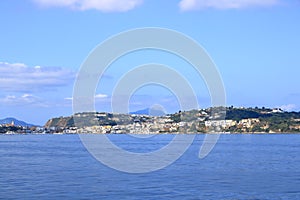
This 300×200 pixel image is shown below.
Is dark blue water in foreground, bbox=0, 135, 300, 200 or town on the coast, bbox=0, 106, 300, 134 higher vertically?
town on the coast, bbox=0, 106, 300, 134

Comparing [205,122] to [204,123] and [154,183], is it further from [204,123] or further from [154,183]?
[154,183]

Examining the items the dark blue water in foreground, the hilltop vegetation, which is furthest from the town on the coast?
the dark blue water in foreground

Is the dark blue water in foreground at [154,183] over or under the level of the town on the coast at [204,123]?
under

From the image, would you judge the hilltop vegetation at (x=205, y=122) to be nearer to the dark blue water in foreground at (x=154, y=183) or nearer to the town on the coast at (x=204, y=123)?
the town on the coast at (x=204, y=123)

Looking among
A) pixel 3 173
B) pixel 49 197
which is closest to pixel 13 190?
pixel 49 197

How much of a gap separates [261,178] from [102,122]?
406 ft

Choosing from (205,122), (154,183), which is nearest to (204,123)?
(205,122)

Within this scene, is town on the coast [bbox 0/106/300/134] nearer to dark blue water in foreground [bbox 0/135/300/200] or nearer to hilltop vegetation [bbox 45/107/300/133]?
hilltop vegetation [bbox 45/107/300/133]

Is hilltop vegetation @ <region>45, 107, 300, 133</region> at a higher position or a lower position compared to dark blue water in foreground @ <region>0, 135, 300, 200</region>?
higher

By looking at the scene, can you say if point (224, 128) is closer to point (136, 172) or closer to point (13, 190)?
point (136, 172)

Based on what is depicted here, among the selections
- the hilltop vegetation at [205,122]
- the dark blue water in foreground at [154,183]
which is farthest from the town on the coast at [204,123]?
the dark blue water in foreground at [154,183]

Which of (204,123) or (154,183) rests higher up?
(204,123)

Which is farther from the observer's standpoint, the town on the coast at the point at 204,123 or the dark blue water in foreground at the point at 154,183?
the town on the coast at the point at 204,123

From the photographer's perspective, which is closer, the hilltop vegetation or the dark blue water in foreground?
the dark blue water in foreground
